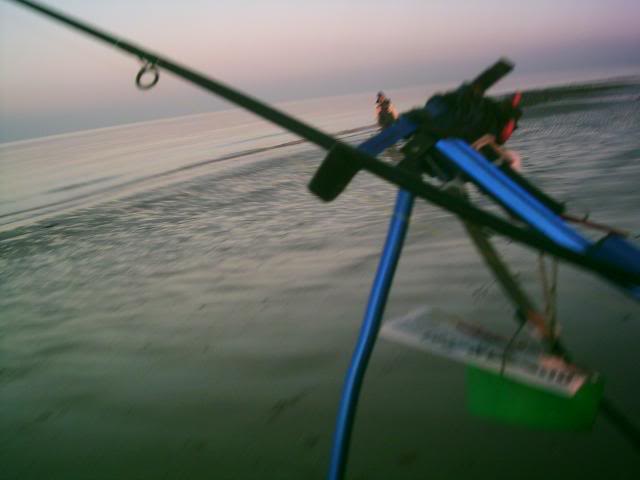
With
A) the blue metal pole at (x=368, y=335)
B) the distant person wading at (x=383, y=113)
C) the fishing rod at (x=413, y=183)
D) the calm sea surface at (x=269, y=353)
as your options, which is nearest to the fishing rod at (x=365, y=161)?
the fishing rod at (x=413, y=183)

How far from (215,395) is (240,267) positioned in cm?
221

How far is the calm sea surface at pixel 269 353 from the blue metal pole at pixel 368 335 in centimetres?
82

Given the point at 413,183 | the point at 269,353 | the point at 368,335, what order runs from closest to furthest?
the point at 413,183, the point at 368,335, the point at 269,353

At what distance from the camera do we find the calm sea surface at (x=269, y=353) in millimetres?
2016

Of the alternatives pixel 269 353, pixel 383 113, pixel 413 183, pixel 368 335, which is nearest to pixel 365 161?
pixel 413 183

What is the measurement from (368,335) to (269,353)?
190 cm

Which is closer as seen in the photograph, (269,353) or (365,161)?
(365,161)

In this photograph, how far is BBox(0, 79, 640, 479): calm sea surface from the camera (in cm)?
202

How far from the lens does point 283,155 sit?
51.5ft

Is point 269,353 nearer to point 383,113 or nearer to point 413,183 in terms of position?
point 383,113

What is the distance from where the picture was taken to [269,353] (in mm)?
2934

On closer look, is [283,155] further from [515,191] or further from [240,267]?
[515,191]

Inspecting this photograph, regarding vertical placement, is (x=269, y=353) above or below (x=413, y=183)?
below

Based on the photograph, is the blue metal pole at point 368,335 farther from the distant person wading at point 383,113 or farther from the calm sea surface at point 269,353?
the distant person wading at point 383,113
